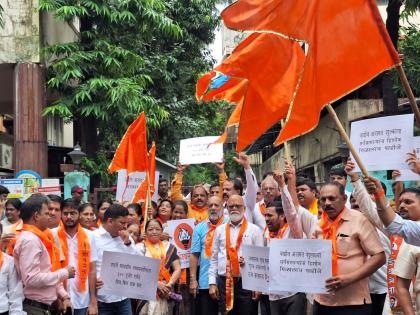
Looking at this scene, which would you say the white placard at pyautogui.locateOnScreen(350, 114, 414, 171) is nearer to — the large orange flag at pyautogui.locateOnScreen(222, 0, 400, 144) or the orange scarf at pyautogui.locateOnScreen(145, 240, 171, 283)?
the large orange flag at pyautogui.locateOnScreen(222, 0, 400, 144)

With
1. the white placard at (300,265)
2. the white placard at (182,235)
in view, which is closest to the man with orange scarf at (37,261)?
the white placard at (300,265)

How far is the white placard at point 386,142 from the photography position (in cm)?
738

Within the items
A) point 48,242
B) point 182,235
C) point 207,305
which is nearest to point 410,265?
point 48,242

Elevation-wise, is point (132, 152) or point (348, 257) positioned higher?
point (132, 152)

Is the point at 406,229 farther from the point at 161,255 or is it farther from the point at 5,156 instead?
the point at 5,156

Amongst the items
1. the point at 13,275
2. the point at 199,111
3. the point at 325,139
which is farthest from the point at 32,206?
the point at 199,111

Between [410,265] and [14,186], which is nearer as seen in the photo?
[410,265]

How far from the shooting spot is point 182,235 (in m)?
10.5

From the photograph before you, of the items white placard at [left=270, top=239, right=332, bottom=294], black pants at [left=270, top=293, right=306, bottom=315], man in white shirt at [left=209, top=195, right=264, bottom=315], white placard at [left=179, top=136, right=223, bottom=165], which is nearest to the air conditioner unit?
white placard at [left=179, top=136, right=223, bottom=165]

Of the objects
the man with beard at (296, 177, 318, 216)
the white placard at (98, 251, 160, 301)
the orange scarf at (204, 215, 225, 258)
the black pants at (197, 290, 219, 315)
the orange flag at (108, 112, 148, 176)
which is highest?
the orange flag at (108, 112, 148, 176)

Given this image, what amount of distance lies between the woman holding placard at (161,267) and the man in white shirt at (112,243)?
66cm

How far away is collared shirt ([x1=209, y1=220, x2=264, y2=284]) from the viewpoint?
9.26 m

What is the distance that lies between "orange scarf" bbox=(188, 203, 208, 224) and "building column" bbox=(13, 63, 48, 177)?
29.7 ft

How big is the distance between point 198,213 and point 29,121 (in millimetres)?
9572
